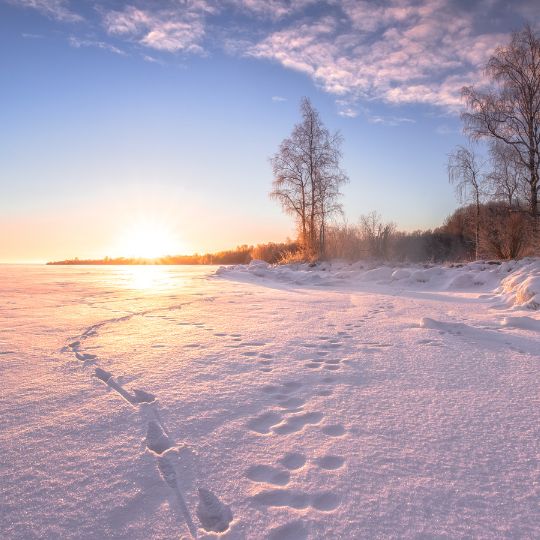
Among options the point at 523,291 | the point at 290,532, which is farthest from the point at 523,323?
the point at 290,532

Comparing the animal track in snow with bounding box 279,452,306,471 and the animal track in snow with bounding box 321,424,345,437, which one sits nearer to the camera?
the animal track in snow with bounding box 279,452,306,471

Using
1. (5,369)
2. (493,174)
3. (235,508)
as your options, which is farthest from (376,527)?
(493,174)

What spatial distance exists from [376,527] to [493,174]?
13207 millimetres

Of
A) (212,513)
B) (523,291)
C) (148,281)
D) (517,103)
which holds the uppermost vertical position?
(517,103)

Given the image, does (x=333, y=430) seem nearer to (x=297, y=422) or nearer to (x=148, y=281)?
(x=297, y=422)

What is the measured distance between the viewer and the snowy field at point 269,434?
0.87 m

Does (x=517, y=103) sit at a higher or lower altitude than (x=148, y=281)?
higher

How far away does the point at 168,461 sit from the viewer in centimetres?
111

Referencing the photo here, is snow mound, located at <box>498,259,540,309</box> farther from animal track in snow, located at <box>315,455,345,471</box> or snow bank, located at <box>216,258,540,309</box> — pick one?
animal track in snow, located at <box>315,455,345,471</box>

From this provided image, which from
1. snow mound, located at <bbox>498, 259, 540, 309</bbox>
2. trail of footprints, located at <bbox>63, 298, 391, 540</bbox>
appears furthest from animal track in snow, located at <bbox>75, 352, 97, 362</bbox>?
snow mound, located at <bbox>498, 259, 540, 309</bbox>

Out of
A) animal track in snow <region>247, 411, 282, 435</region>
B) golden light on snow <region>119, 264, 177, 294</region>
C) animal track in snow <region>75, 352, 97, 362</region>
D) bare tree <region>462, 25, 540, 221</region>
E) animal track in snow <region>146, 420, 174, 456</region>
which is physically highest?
bare tree <region>462, 25, 540, 221</region>

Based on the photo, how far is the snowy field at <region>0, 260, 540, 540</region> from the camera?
869mm

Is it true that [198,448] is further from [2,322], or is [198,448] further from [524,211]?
[524,211]

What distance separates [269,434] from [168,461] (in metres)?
0.35
